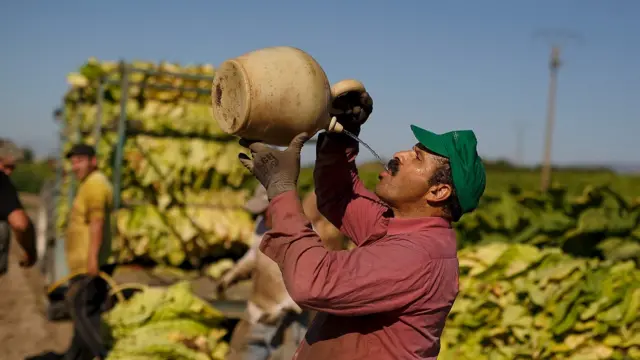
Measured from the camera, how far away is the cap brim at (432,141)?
233cm

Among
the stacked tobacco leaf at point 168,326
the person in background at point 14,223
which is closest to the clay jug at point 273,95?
the person in background at point 14,223

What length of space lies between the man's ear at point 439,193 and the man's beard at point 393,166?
0.13 metres

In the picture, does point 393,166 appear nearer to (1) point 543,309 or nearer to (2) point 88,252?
(1) point 543,309

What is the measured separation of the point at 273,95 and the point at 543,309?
3.58 meters

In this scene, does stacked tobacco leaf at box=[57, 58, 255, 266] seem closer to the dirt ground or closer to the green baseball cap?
the dirt ground

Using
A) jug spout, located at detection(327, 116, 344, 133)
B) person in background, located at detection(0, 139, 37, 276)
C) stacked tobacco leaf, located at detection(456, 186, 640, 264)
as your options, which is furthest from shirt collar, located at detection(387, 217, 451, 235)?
stacked tobacco leaf, located at detection(456, 186, 640, 264)

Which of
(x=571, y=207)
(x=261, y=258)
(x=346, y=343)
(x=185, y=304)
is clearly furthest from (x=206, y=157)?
(x=346, y=343)

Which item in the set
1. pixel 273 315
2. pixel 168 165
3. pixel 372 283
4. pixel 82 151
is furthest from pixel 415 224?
pixel 168 165

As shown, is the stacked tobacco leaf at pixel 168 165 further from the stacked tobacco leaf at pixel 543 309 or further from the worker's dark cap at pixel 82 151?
the stacked tobacco leaf at pixel 543 309

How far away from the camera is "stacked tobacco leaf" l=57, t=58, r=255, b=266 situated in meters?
7.60

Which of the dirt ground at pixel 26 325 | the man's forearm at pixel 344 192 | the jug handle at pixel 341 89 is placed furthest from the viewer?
the dirt ground at pixel 26 325

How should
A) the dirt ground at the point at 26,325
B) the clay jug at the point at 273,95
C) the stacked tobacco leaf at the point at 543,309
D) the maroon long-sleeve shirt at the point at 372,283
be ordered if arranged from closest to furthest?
the maroon long-sleeve shirt at the point at 372,283 < the clay jug at the point at 273,95 < the stacked tobacco leaf at the point at 543,309 < the dirt ground at the point at 26,325

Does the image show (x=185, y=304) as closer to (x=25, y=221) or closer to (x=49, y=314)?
(x=25, y=221)

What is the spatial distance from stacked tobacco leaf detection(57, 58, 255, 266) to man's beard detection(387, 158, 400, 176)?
531 cm
